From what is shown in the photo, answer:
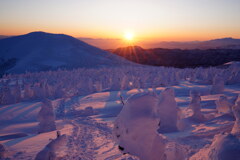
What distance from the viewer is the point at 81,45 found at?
55.0 metres

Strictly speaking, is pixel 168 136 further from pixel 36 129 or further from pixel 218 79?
pixel 218 79

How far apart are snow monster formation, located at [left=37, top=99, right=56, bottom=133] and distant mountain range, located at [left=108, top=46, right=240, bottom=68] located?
52682mm

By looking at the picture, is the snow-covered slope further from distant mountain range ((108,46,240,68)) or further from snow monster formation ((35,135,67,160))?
snow monster formation ((35,135,67,160))

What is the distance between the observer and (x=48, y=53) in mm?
47750

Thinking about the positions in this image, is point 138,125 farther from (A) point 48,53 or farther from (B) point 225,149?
(A) point 48,53

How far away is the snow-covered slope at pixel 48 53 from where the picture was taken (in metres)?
42.4

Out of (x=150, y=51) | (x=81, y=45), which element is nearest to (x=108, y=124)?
(x=81, y=45)

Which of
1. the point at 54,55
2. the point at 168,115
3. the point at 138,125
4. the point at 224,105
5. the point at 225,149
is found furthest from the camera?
the point at 54,55

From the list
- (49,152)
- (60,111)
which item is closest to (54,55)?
(60,111)

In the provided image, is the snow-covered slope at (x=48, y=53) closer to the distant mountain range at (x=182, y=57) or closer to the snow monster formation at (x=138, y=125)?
the distant mountain range at (x=182, y=57)

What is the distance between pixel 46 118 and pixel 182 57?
67.6m

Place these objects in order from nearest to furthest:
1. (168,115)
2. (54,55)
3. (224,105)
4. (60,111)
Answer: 1. (168,115)
2. (224,105)
3. (60,111)
4. (54,55)

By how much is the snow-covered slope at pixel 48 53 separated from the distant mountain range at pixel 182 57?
2094cm

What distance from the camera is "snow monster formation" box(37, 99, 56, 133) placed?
6.96m
